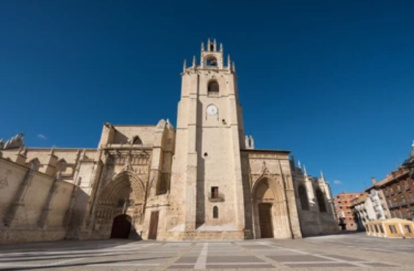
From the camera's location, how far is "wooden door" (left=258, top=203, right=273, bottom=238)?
17.2 metres

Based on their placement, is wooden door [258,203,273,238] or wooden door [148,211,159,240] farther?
wooden door [258,203,273,238]

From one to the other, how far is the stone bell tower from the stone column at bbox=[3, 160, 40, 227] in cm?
1103

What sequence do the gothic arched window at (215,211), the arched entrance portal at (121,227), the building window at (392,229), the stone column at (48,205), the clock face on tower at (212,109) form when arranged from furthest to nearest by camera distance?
the clock face on tower at (212,109)
the arched entrance portal at (121,227)
the gothic arched window at (215,211)
the stone column at (48,205)
the building window at (392,229)

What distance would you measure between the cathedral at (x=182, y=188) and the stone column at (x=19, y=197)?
0.21 feet

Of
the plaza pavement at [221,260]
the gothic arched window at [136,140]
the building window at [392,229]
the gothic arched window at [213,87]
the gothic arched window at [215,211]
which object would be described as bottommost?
the plaza pavement at [221,260]

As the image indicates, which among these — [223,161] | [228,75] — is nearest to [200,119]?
[223,161]

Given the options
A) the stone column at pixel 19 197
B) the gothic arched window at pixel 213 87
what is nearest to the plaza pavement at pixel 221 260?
the stone column at pixel 19 197

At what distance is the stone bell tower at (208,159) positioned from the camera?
15.8 metres

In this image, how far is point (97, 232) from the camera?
18.4 meters

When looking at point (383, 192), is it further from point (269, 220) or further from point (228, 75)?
point (228, 75)

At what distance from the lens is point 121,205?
20.2 meters

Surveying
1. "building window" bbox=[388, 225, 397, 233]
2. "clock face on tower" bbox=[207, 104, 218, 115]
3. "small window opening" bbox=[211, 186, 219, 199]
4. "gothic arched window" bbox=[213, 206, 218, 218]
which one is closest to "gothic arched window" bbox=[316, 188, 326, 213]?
"building window" bbox=[388, 225, 397, 233]

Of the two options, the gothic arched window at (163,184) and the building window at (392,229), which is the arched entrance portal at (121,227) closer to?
the gothic arched window at (163,184)

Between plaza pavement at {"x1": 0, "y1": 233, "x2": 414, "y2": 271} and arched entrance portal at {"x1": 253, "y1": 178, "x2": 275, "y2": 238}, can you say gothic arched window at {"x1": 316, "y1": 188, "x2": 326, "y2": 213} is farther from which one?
plaza pavement at {"x1": 0, "y1": 233, "x2": 414, "y2": 271}
